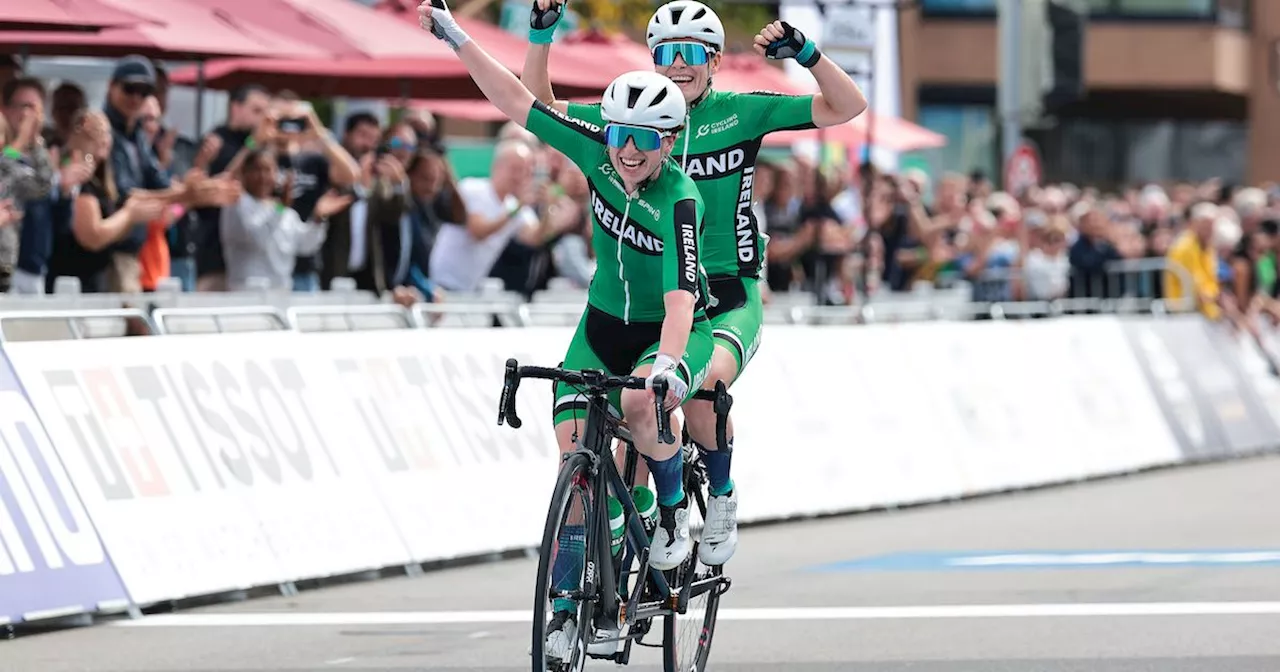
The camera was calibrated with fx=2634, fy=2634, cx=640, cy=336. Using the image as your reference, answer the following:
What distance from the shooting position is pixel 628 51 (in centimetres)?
2322

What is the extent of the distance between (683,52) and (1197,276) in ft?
50.0

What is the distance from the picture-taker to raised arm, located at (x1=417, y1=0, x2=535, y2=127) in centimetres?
883

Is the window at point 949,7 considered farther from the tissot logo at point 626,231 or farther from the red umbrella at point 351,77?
the tissot logo at point 626,231

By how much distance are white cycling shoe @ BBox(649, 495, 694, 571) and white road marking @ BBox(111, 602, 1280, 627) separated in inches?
101

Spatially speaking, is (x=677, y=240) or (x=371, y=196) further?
(x=371, y=196)

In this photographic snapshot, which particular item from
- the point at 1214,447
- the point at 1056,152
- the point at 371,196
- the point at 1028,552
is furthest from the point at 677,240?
the point at 1056,152

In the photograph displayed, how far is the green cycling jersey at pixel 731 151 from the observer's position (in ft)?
30.8

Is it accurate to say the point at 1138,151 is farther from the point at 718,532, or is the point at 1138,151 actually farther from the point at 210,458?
the point at 718,532

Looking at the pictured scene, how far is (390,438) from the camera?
1312cm

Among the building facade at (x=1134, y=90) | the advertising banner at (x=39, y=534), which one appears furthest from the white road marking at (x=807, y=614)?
the building facade at (x=1134, y=90)

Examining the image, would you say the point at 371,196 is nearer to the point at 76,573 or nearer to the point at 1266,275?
the point at 76,573

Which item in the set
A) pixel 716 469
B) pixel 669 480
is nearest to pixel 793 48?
pixel 716 469

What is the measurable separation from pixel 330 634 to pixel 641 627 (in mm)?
2596

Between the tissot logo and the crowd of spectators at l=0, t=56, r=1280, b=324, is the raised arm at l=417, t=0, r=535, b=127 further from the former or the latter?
the crowd of spectators at l=0, t=56, r=1280, b=324
